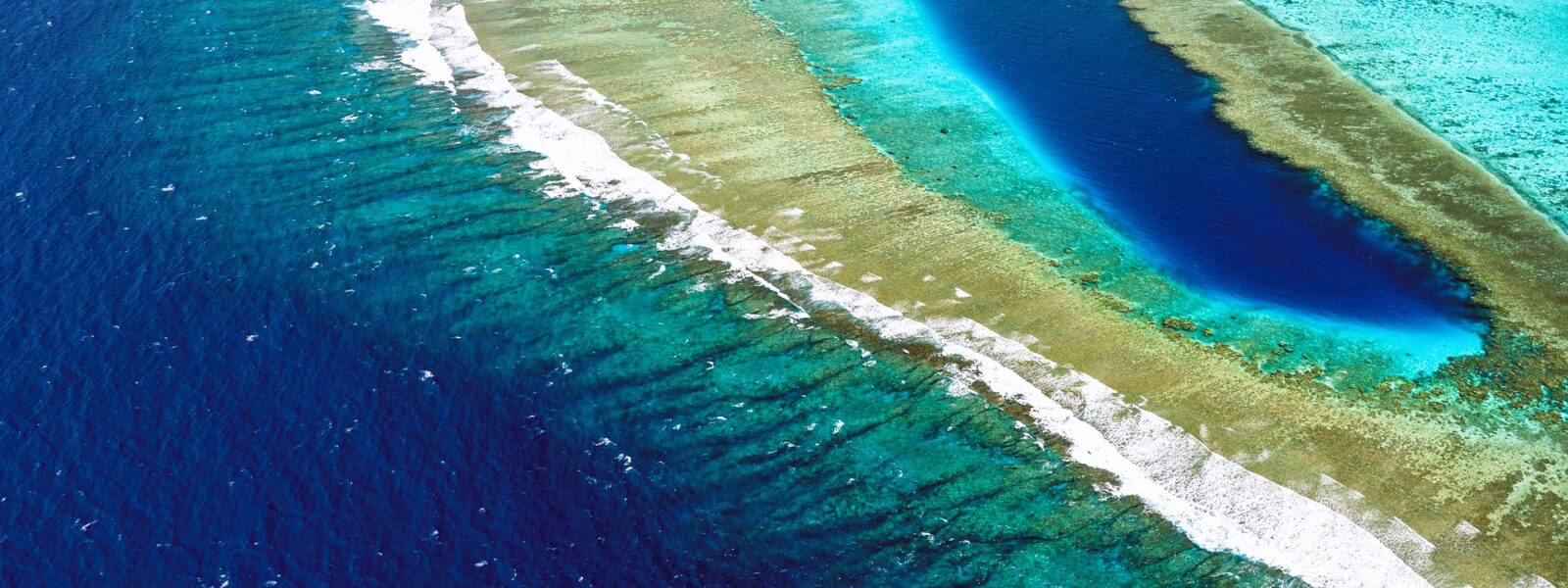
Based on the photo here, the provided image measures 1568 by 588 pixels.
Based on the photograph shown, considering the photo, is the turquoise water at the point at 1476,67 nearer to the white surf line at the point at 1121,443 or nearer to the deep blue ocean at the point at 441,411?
the white surf line at the point at 1121,443

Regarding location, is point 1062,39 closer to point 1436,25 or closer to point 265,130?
point 1436,25

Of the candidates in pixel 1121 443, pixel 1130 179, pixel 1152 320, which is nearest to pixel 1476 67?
pixel 1130 179

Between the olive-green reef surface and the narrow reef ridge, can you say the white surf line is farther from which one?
the narrow reef ridge

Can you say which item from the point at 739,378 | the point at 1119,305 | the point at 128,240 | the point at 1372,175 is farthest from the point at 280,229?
the point at 1372,175

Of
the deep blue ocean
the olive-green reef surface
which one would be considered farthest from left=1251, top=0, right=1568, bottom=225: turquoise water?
the deep blue ocean

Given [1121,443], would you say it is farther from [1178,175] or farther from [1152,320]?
[1178,175]

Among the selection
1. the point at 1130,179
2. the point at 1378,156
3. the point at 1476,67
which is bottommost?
the point at 1130,179

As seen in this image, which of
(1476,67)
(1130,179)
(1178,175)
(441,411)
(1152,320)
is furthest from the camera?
(1476,67)
